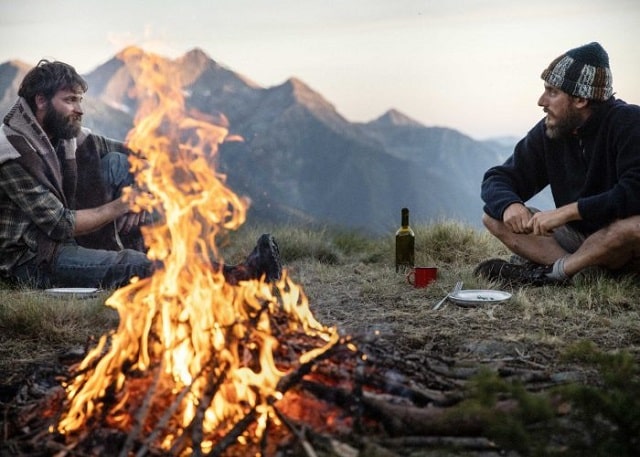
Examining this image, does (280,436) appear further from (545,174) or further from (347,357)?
(545,174)

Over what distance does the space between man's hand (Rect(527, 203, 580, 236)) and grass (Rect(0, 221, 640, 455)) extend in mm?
469

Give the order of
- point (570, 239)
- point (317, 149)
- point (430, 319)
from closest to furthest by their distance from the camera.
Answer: point (430, 319), point (570, 239), point (317, 149)

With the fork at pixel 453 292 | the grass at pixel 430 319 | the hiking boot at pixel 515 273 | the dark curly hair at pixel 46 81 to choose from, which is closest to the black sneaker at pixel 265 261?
the grass at pixel 430 319

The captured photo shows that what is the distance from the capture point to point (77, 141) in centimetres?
636

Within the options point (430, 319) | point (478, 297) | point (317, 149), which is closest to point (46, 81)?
point (430, 319)

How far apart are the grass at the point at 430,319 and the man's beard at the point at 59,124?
1.29 meters

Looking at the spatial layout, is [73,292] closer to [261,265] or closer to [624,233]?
[261,265]

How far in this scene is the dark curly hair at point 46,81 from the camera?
19.5 feet

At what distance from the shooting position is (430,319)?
15.9 ft

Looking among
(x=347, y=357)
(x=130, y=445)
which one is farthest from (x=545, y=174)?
(x=130, y=445)

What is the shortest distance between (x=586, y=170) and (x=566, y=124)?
40cm

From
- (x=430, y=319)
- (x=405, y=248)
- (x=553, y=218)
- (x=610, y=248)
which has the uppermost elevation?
(x=553, y=218)

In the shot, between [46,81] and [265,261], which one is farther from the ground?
[46,81]

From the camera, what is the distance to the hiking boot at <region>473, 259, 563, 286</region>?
19.0 feet
